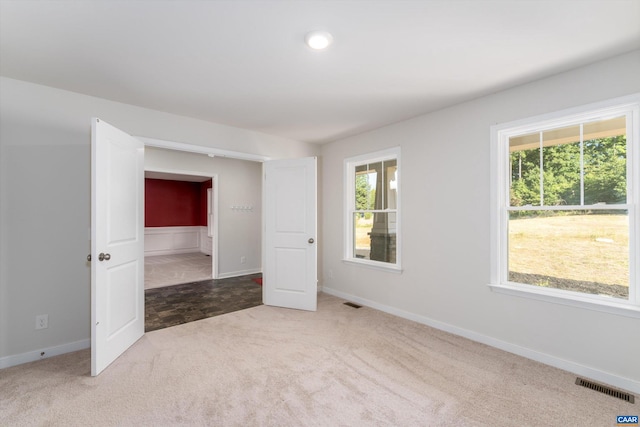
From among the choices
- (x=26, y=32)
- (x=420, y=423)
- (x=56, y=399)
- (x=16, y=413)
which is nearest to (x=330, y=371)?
(x=420, y=423)

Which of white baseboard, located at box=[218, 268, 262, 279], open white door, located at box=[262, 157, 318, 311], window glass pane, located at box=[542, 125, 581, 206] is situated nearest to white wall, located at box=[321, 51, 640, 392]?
window glass pane, located at box=[542, 125, 581, 206]

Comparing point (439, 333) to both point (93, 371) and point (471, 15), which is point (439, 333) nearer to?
point (471, 15)

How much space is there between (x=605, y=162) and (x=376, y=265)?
2566mm

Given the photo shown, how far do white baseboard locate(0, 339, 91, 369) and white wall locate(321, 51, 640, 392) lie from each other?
3.25m

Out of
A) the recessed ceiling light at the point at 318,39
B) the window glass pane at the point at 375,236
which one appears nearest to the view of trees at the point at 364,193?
the window glass pane at the point at 375,236

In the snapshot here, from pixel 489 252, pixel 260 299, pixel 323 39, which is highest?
pixel 323 39

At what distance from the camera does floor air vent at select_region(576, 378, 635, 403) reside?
2.04m

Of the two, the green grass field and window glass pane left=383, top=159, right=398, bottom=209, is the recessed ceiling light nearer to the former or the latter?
window glass pane left=383, top=159, right=398, bottom=209

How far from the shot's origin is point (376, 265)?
405 cm

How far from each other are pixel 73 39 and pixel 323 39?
174cm

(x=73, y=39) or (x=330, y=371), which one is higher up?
(x=73, y=39)

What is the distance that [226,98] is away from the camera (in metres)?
3.00

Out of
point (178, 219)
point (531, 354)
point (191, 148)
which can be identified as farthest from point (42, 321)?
point (178, 219)

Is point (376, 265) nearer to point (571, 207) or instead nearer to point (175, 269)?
point (571, 207)
